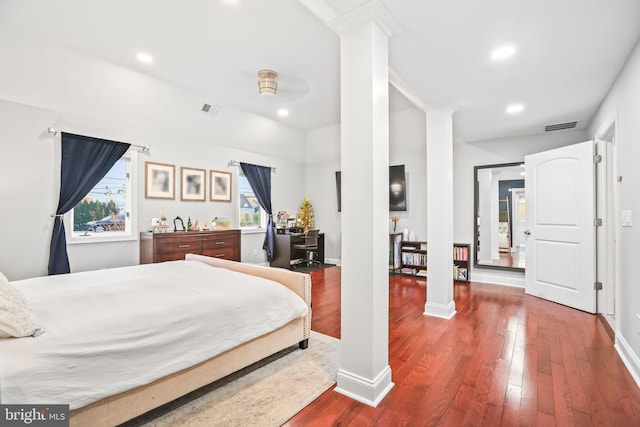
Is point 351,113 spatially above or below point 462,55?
below

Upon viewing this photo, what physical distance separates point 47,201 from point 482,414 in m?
4.84

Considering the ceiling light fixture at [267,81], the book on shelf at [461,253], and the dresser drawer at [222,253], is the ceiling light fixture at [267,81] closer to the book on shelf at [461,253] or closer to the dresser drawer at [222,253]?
the dresser drawer at [222,253]

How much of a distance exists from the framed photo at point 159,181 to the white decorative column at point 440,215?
394cm

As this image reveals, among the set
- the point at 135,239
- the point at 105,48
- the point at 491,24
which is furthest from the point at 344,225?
the point at 135,239

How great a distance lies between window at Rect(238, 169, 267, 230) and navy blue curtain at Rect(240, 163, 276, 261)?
0.16 meters

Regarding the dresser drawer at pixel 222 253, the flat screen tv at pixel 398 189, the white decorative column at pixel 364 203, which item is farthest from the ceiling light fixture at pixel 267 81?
the flat screen tv at pixel 398 189

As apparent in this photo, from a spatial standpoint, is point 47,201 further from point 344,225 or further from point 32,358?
point 344,225

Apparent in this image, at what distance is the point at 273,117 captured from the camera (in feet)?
18.7

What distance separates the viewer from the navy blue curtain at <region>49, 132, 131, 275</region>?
11.7ft

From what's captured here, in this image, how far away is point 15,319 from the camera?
135 cm

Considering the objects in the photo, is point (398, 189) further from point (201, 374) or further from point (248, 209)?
point (201, 374)

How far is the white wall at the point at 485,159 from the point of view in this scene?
15.6ft

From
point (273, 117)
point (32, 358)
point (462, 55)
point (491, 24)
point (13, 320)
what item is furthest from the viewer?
point (273, 117)

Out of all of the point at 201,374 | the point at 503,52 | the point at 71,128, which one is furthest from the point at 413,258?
the point at 71,128
